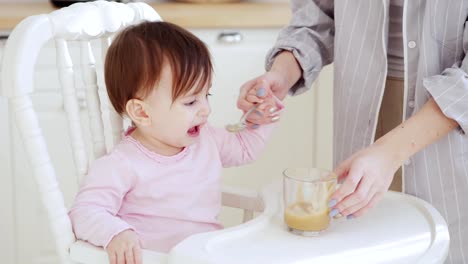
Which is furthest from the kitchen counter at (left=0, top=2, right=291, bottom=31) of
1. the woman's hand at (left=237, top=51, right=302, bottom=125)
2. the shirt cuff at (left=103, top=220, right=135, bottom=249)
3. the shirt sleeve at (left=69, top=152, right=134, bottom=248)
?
the shirt cuff at (left=103, top=220, right=135, bottom=249)

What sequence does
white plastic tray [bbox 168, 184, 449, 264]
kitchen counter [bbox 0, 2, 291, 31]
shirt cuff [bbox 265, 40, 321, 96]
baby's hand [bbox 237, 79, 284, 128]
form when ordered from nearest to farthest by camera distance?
white plastic tray [bbox 168, 184, 449, 264]
baby's hand [bbox 237, 79, 284, 128]
shirt cuff [bbox 265, 40, 321, 96]
kitchen counter [bbox 0, 2, 291, 31]

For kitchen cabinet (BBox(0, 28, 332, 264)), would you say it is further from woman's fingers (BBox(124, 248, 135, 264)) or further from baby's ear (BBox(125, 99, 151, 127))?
woman's fingers (BBox(124, 248, 135, 264))

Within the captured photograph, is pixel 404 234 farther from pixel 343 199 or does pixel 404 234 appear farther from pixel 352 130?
pixel 352 130

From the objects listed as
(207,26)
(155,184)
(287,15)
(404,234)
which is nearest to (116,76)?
(155,184)

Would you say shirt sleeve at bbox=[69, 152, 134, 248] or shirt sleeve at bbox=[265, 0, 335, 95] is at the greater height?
shirt sleeve at bbox=[265, 0, 335, 95]

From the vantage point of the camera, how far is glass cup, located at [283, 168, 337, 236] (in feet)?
4.00

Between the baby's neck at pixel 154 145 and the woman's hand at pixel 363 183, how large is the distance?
31 cm

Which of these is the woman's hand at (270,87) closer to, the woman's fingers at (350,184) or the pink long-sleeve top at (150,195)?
the pink long-sleeve top at (150,195)

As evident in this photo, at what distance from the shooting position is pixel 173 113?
4.30 feet

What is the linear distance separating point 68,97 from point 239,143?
0.33m

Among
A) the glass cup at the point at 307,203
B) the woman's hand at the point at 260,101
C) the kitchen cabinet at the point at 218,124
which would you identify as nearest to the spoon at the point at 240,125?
the woman's hand at the point at 260,101

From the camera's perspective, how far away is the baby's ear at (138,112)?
1.31 meters

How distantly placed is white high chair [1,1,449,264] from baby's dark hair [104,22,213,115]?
8 centimetres

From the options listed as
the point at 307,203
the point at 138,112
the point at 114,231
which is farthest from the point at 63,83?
the point at 307,203
